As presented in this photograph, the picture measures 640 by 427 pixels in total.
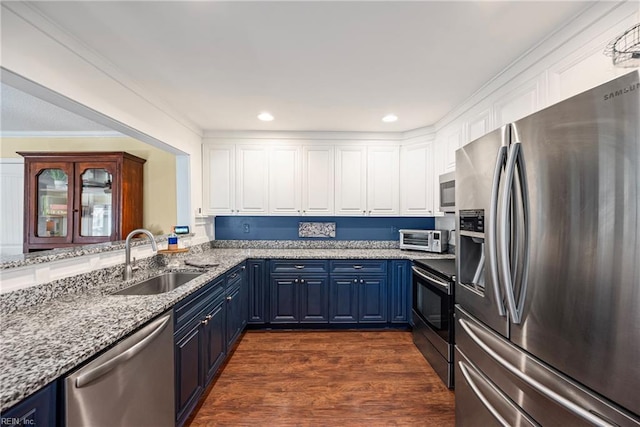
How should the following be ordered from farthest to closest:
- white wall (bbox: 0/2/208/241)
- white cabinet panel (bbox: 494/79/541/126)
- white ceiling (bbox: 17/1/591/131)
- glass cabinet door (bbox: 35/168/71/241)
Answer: glass cabinet door (bbox: 35/168/71/241) → white cabinet panel (bbox: 494/79/541/126) → white ceiling (bbox: 17/1/591/131) → white wall (bbox: 0/2/208/241)

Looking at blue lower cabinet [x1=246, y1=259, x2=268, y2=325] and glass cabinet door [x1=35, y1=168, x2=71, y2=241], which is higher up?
glass cabinet door [x1=35, y1=168, x2=71, y2=241]

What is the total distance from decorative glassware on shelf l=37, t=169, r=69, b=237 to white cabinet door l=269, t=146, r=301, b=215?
252 cm

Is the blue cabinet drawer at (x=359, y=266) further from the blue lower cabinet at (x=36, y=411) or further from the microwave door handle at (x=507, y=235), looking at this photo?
the blue lower cabinet at (x=36, y=411)

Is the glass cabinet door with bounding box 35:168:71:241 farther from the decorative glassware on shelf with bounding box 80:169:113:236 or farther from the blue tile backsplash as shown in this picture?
the blue tile backsplash

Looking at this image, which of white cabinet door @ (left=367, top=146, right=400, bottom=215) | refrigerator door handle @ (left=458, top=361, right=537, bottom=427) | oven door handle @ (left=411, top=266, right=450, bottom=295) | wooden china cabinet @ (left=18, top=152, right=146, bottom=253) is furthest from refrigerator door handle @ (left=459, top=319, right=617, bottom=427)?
wooden china cabinet @ (left=18, top=152, right=146, bottom=253)

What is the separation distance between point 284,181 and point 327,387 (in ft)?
7.91

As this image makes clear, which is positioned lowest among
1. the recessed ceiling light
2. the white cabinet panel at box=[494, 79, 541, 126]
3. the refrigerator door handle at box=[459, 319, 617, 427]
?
the refrigerator door handle at box=[459, 319, 617, 427]

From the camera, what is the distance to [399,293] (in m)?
3.23

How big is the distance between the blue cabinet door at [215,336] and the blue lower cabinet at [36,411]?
3.64 feet

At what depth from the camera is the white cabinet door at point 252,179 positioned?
3.64m

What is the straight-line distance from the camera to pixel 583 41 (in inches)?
58.8

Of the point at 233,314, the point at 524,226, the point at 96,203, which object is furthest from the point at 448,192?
the point at 96,203

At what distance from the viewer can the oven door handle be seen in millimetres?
2235

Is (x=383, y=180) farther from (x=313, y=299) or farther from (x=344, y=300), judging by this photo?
(x=313, y=299)
